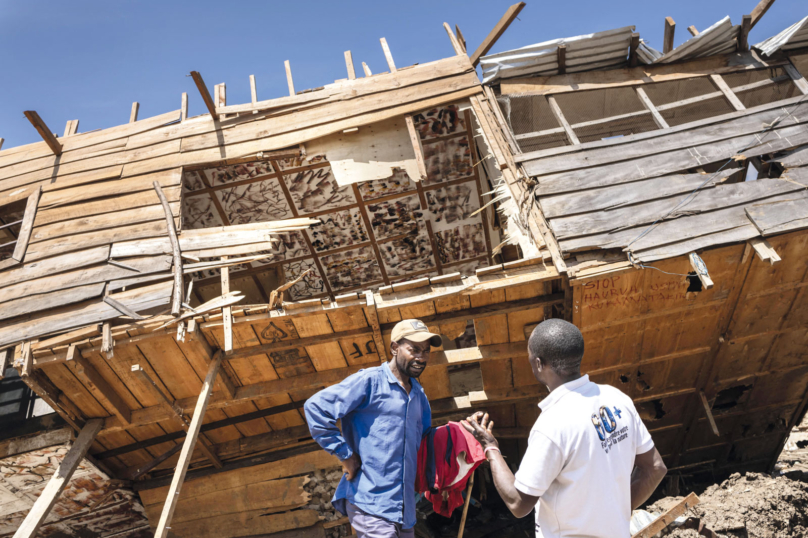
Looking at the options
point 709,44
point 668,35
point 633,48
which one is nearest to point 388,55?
point 633,48

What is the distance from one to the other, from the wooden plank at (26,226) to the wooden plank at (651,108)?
8926 mm

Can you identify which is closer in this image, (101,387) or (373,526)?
(373,526)

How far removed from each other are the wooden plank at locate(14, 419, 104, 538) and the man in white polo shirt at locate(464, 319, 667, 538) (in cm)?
499

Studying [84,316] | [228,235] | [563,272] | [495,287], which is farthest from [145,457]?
[563,272]

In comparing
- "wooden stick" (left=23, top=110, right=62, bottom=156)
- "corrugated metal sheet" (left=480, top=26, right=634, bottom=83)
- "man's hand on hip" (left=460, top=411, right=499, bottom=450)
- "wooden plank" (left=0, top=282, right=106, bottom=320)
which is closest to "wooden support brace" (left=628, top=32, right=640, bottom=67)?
"corrugated metal sheet" (left=480, top=26, right=634, bottom=83)

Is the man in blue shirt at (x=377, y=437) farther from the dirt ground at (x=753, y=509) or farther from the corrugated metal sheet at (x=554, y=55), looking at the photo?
the corrugated metal sheet at (x=554, y=55)

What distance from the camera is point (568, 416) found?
2879 mm

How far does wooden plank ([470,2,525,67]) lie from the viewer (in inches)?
286

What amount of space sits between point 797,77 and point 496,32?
177 inches

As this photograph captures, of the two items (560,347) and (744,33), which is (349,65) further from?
(560,347)

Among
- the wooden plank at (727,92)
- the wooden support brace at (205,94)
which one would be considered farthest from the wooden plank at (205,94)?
the wooden plank at (727,92)

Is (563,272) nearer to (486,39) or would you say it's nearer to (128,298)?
(486,39)

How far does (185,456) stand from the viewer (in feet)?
16.9

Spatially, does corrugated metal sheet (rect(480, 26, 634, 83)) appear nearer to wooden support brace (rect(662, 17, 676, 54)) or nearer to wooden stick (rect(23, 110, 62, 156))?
wooden support brace (rect(662, 17, 676, 54))
